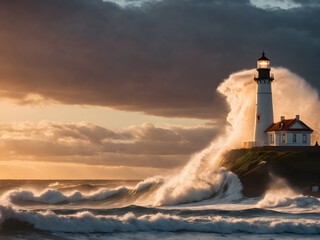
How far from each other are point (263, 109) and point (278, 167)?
9.50 m

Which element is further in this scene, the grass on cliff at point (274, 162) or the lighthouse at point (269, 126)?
the lighthouse at point (269, 126)

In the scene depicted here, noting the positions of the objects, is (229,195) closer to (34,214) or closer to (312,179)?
(312,179)

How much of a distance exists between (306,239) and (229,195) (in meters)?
18.6

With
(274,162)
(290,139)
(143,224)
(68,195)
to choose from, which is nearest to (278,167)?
(274,162)

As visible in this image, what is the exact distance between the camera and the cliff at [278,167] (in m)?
44.6

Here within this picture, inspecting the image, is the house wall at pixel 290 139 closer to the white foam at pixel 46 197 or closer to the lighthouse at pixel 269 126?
the lighthouse at pixel 269 126

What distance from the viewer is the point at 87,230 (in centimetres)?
2678

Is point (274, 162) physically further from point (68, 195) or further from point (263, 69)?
point (68, 195)

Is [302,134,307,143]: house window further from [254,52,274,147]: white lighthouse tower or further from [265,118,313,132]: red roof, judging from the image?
[254,52,274,147]: white lighthouse tower

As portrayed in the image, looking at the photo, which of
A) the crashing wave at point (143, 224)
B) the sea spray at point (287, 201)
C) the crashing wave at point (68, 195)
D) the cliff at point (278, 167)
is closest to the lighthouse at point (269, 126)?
the cliff at point (278, 167)

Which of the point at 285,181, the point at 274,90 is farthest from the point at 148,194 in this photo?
the point at 274,90

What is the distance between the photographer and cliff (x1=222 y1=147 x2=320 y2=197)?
146 ft

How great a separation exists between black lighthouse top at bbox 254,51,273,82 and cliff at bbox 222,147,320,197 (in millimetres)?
6997

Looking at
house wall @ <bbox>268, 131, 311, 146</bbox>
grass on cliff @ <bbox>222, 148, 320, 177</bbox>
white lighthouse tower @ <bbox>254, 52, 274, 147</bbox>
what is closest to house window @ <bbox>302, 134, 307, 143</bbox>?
house wall @ <bbox>268, 131, 311, 146</bbox>
